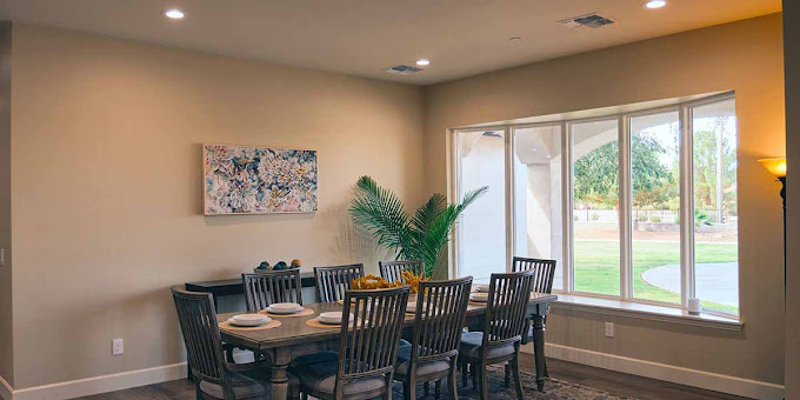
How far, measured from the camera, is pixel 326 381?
11.6 feet

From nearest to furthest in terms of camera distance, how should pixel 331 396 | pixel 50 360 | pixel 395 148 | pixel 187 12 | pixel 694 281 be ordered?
pixel 331 396 < pixel 187 12 < pixel 50 360 < pixel 694 281 < pixel 395 148

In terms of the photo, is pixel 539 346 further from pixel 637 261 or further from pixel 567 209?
pixel 567 209

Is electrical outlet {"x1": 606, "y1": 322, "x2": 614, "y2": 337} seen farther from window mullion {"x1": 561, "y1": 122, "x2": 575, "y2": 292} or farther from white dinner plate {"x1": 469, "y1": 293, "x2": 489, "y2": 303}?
white dinner plate {"x1": 469, "y1": 293, "x2": 489, "y2": 303}

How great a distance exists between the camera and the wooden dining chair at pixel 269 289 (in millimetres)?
4477

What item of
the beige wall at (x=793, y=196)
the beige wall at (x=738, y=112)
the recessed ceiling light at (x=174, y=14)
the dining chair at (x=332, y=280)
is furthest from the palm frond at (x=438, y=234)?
the beige wall at (x=793, y=196)

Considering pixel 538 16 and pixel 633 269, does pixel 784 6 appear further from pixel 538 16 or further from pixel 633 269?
pixel 633 269

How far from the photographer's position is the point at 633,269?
5766 mm

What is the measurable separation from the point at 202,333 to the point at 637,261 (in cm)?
391

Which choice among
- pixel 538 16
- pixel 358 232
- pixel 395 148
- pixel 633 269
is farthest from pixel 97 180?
pixel 633 269

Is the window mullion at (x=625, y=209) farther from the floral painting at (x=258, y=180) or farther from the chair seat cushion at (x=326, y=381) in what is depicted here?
the chair seat cushion at (x=326, y=381)

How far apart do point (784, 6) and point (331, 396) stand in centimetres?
285

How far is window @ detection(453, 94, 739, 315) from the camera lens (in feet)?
16.9

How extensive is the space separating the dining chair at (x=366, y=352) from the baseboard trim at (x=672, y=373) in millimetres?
2579

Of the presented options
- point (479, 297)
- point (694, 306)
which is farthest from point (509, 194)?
point (479, 297)
